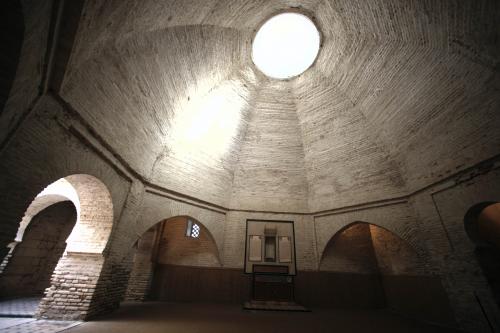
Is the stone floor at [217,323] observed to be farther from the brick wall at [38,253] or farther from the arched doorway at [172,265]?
the brick wall at [38,253]

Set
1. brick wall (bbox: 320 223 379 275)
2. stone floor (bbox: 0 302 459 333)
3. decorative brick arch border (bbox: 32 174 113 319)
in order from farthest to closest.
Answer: brick wall (bbox: 320 223 379 275) < decorative brick arch border (bbox: 32 174 113 319) < stone floor (bbox: 0 302 459 333)

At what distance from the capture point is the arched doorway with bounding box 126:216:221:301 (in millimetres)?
8266

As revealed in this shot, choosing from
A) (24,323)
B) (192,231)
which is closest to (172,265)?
(192,231)

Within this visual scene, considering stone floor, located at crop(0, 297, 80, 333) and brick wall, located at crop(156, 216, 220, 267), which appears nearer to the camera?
stone floor, located at crop(0, 297, 80, 333)

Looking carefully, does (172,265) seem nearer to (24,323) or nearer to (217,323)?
(217,323)

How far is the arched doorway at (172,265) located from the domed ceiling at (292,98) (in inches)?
82.2

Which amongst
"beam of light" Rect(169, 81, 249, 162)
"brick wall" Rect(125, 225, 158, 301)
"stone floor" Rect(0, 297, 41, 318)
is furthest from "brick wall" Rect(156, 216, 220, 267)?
"stone floor" Rect(0, 297, 41, 318)

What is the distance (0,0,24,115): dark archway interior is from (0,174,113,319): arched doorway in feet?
9.19

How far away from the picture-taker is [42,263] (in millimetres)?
8188

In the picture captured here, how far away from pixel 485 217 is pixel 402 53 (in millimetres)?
6353

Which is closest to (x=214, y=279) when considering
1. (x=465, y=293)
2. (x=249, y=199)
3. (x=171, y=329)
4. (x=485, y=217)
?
(x=249, y=199)

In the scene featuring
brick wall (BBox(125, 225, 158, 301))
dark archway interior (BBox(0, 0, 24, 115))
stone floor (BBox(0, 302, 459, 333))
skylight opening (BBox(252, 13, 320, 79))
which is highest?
skylight opening (BBox(252, 13, 320, 79))

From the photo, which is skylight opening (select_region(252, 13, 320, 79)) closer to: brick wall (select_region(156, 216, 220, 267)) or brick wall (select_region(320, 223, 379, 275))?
brick wall (select_region(320, 223, 379, 275))

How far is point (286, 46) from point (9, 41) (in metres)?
8.82
